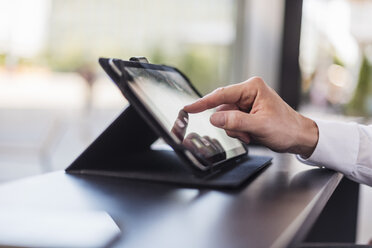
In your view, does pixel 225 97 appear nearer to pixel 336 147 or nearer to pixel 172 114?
pixel 172 114

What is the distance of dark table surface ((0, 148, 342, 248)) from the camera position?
52 cm

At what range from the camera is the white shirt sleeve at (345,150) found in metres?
0.97

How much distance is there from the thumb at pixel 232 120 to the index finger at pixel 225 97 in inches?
1.4

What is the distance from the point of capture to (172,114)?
0.79 metres

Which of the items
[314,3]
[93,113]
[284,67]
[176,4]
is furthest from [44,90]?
[314,3]

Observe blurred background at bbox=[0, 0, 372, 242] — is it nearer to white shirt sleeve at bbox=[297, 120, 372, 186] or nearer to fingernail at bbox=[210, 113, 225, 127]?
white shirt sleeve at bbox=[297, 120, 372, 186]

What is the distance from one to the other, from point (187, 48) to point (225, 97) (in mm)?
4393

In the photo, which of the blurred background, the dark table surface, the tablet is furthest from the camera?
the blurred background

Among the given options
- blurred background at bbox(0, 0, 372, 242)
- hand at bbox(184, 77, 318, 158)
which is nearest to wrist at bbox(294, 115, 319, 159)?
hand at bbox(184, 77, 318, 158)

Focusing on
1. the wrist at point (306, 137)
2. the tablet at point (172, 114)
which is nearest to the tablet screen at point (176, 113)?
the tablet at point (172, 114)

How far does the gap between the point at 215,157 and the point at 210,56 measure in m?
4.45

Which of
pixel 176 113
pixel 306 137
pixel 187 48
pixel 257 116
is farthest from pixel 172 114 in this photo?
pixel 187 48

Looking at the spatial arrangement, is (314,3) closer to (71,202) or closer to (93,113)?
(93,113)

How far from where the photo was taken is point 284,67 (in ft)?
16.6
